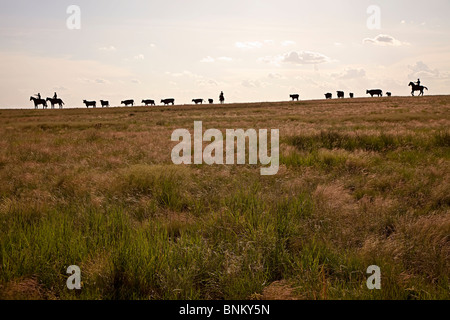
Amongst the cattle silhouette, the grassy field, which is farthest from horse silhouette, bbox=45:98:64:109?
the grassy field

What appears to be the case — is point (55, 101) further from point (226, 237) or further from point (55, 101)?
point (226, 237)

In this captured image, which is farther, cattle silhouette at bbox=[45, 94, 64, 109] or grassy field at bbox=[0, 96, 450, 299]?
cattle silhouette at bbox=[45, 94, 64, 109]

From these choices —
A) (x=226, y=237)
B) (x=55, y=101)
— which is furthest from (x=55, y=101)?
(x=226, y=237)

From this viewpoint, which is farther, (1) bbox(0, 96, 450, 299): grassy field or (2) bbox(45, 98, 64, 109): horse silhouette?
(2) bbox(45, 98, 64, 109): horse silhouette

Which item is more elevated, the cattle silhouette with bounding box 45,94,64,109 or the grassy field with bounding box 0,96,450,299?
the cattle silhouette with bounding box 45,94,64,109

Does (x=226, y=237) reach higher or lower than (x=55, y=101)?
lower

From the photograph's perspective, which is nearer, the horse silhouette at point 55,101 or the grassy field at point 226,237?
the grassy field at point 226,237

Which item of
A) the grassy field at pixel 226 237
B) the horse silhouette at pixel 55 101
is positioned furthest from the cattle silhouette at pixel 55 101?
the grassy field at pixel 226 237

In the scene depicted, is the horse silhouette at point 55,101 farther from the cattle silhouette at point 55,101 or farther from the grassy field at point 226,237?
the grassy field at point 226,237

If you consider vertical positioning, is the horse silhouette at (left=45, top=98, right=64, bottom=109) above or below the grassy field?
above

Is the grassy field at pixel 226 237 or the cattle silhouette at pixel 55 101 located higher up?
the cattle silhouette at pixel 55 101

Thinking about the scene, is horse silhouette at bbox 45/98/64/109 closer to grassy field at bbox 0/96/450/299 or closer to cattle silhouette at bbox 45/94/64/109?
cattle silhouette at bbox 45/94/64/109
